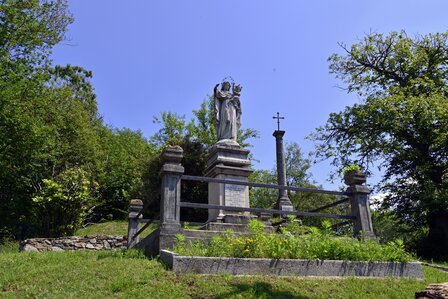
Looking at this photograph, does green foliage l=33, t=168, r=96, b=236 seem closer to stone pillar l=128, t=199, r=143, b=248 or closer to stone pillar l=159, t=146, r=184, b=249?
stone pillar l=128, t=199, r=143, b=248

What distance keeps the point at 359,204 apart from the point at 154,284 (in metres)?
5.34

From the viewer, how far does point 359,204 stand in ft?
29.0

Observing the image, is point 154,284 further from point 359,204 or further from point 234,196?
point 234,196

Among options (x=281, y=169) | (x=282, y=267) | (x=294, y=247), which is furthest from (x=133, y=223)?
(x=281, y=169)

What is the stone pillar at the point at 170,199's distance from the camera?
700 cm

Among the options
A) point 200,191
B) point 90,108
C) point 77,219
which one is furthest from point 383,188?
point 90,108

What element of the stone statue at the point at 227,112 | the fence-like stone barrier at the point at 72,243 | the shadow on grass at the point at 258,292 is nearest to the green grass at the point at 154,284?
the shadow on grass at the point at 258,292

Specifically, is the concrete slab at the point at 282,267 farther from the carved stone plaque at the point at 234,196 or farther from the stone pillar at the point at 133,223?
the stone pillar at the point at 133,223

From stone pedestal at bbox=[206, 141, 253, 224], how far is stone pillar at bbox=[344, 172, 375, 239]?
2747mm

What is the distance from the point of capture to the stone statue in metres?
12.5

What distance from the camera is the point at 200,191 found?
23.9m

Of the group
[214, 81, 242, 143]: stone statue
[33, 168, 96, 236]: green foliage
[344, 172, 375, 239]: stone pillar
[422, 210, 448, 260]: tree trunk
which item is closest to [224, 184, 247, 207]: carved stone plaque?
[214, 81, 242, 143]: stone statue

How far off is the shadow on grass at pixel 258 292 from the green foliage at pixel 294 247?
857 mm

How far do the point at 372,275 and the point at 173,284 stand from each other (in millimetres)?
3755
